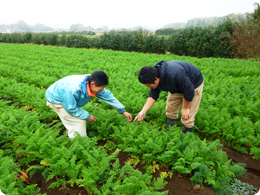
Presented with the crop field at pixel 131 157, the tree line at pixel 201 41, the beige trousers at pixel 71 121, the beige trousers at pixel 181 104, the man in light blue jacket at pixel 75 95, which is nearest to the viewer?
the crop field at pixel 131 157

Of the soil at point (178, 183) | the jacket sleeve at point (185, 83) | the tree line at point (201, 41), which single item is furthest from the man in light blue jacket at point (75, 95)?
the tree line at point (201, 41)

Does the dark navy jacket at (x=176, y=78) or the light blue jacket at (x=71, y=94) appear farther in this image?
the light blue jacket at (x=71, y=94)

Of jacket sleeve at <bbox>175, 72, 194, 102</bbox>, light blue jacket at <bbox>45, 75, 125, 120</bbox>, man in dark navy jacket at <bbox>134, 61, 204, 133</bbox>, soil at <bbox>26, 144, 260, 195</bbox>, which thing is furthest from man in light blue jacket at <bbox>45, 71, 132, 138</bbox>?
jacket sleeve at <bbox>175, 72, 194, 102</bbox>

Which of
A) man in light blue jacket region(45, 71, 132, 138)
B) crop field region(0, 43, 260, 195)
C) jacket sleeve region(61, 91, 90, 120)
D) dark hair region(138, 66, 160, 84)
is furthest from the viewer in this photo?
jacket sleeve region(61, 91, 90, 120)

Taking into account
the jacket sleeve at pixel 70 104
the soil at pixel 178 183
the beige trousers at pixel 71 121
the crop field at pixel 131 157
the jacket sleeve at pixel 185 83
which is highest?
the jacket sleeve at pixel 185 83

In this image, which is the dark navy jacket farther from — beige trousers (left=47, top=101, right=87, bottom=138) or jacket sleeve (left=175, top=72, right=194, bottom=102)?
beige trousers (left=47, top=101, right=87, bottom=138)

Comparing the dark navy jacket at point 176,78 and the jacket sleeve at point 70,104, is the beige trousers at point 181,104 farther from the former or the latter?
the jacket sleeve at point 70,104

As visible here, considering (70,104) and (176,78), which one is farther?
(70,104)

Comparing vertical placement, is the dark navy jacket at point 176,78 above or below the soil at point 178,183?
above

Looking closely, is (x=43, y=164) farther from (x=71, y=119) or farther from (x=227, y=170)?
(x=227, y=170)

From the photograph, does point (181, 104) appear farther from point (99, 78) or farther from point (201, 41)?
point (201, 41)

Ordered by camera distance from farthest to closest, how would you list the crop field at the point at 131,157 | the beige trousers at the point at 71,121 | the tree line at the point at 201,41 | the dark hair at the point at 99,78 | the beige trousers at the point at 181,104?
1. the tree line at the point at 201,41
2. the beige trousers at the point at 181,104
3. the beige trousers at the point at 71,121
4. the dark hair at the point at 99,78
5. the crop field at the point at 131,157

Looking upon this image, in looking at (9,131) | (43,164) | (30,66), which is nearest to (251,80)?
(43,164)

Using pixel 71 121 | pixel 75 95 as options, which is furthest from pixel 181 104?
pixel 71 121
